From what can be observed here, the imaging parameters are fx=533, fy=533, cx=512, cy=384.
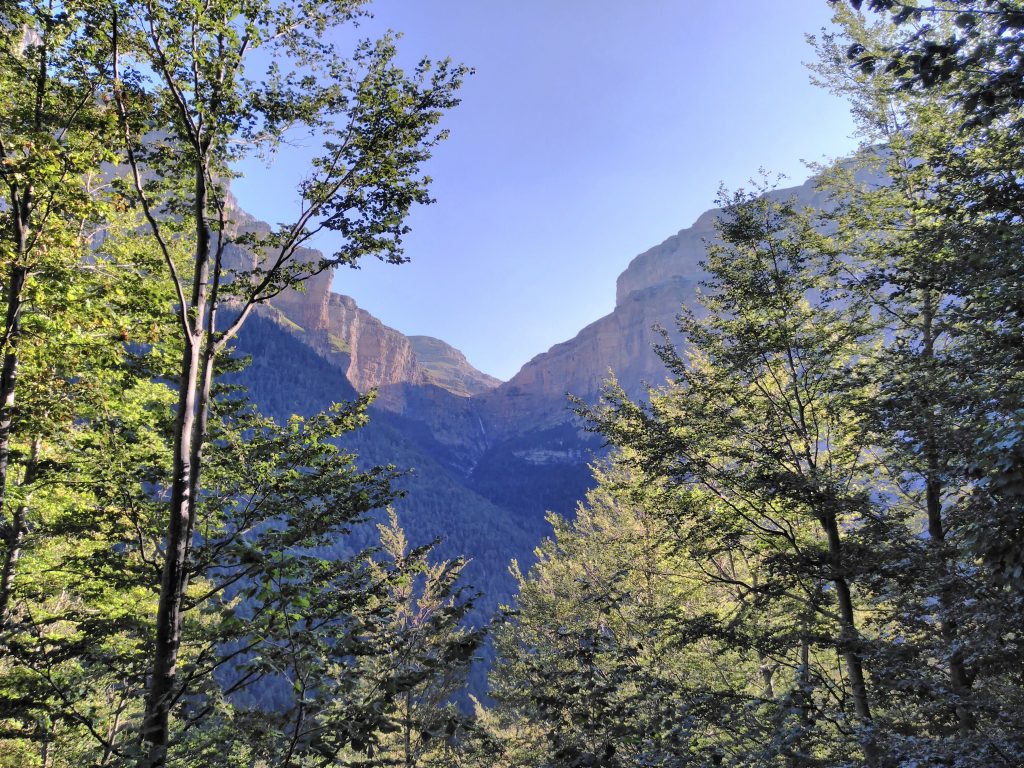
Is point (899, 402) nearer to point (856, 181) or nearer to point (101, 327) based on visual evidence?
point (856, 181)

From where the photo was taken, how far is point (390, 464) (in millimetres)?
7121

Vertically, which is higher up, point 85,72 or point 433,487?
point 85,72

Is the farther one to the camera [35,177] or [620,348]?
[620,348]

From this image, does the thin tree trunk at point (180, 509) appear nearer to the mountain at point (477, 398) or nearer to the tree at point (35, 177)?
the tree at point (35, 177)

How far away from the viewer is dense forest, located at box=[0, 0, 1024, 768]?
3.73 m

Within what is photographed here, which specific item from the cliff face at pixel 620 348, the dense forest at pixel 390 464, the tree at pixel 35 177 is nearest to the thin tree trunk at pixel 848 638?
the dense forest at pixel 390 464

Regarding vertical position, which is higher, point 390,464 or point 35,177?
point 35,177

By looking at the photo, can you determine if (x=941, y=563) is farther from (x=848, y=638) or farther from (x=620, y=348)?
(x=620, y=348)

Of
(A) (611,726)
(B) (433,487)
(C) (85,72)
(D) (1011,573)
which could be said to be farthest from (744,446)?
(B) (433,487)

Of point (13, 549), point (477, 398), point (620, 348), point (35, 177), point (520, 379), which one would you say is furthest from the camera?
point (477, 398)

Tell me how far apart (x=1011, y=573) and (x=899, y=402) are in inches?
153

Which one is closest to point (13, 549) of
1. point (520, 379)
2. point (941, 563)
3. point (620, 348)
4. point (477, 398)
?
point (941, 563)

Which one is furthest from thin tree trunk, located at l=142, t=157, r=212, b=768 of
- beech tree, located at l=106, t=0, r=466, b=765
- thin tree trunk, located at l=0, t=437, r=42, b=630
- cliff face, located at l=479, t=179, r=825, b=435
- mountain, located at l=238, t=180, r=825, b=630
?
cliff face, located at l=479, t=179, r=825, b=435

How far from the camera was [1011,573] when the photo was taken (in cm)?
289
